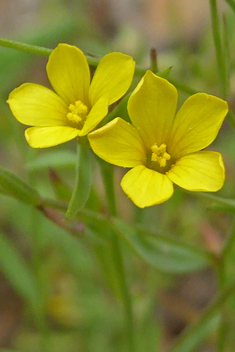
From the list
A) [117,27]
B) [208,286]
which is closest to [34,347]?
[208,286]

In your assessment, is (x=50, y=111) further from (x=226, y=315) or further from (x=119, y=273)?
(x=226, y=315)

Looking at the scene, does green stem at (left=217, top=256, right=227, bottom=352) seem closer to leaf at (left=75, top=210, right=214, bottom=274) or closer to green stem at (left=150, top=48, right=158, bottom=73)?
leaf at (left=75, top=210, right=214, bottom=274)

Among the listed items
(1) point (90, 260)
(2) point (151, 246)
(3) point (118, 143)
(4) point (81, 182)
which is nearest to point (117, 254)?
(2) point (151, 246)

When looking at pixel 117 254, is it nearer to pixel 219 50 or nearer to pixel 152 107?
pixel 152 107

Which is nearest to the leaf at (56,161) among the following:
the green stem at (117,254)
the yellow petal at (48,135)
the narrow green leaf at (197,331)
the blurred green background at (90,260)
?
the blurred green background at (90,260)

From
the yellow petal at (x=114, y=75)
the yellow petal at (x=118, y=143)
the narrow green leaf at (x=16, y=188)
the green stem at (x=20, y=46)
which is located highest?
the green stem at (x=20, y=46)

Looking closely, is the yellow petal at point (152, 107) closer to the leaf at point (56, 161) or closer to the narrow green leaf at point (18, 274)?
the leaf at point (56, 161)

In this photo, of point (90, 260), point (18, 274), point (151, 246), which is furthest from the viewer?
point (90, 260)
